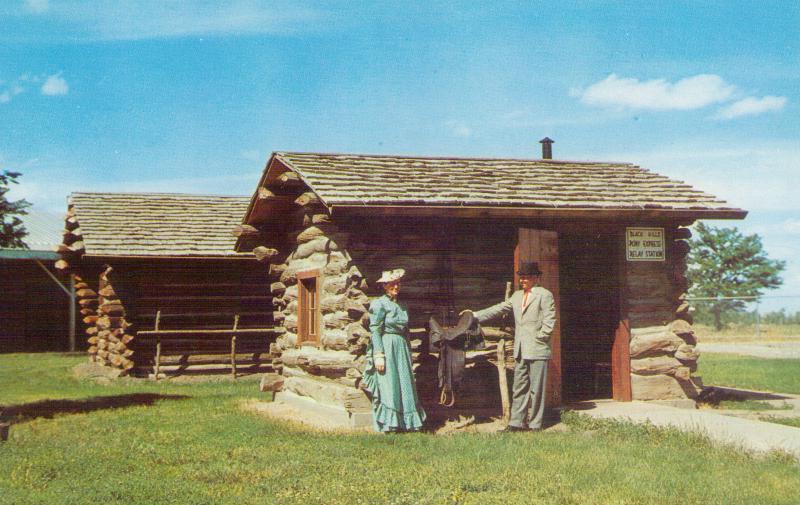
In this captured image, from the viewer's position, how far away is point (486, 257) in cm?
1136

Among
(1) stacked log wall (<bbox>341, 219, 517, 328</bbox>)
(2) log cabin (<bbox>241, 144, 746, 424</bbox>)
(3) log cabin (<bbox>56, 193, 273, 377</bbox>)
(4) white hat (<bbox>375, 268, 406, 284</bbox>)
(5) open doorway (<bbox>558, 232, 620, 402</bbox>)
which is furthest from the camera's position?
(3) log cabin (<bbox>56, 193, 273, 377</bbox>)

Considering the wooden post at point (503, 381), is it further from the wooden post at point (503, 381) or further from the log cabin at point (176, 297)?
the log cabin at point (176, 297)

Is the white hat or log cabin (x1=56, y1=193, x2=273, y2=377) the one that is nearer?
the white hat

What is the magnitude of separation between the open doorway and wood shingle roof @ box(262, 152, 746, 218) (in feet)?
2.77

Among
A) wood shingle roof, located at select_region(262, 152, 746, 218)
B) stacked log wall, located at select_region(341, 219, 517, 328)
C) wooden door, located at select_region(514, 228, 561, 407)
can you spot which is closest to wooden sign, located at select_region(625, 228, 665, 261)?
wood shingle roof, located at select_region(262, 152, 746, 218)

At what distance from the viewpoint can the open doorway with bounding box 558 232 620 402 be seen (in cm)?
1232

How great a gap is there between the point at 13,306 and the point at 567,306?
21.3 m

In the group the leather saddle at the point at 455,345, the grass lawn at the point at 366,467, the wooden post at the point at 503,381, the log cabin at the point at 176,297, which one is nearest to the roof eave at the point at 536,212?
the leather saddle at the point at 455,345

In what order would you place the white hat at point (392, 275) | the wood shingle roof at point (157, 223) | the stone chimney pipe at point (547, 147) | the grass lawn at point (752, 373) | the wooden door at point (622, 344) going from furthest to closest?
the wood shingle roof at point (157, 223)
the stone chimney pipe at point (547, 147)
the grass lawn at point (752, 373)
the wooden door at point (622, 344)
the white hat at point (392, 275)

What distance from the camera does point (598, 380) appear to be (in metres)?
13.1

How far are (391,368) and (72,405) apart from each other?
6.07 metres

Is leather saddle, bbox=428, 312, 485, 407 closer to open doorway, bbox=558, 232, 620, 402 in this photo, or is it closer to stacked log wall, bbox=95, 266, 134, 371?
open doorway, bbox=558, 232, 620, 402

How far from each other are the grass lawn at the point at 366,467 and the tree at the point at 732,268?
43202 millimetres

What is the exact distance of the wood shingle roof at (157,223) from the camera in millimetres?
18281
